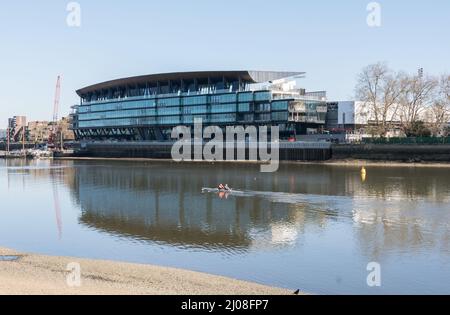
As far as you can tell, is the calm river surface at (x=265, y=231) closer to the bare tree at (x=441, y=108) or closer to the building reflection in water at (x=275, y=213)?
the building reflection in water at (x=275, y=213)

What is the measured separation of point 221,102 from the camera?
170m

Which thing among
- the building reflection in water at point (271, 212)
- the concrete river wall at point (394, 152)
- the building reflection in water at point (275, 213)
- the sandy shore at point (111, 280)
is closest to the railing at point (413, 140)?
the concrete river wall at point (394, 152)

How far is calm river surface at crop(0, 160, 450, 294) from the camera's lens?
27.0 meters

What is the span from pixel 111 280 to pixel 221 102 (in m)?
148

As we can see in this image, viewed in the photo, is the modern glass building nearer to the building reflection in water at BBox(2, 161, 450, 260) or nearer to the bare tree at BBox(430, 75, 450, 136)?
the bare tree at BBox(430, 75, 450, 136)

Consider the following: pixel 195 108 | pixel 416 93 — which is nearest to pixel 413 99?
pixel 416 93

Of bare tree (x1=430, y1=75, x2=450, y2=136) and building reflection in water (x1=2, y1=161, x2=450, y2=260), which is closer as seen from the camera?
building reflection in water (x1=2, y1=161, x2=450, y2=260)

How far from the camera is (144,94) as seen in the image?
19588cm

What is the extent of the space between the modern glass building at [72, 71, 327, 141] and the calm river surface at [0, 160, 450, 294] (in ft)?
302

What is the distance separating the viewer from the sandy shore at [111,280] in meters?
21.7

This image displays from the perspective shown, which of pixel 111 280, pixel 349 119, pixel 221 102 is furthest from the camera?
pixel 221 102

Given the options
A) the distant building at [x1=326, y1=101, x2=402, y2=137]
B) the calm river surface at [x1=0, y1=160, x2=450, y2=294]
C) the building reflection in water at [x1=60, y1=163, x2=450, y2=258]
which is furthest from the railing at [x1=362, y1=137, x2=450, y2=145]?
the calm river surface at [x1=0, y1=160, x2=450, y2=294]

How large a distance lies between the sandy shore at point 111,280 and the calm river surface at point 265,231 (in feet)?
6.88

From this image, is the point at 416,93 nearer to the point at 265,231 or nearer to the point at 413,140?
the point at 413,140
